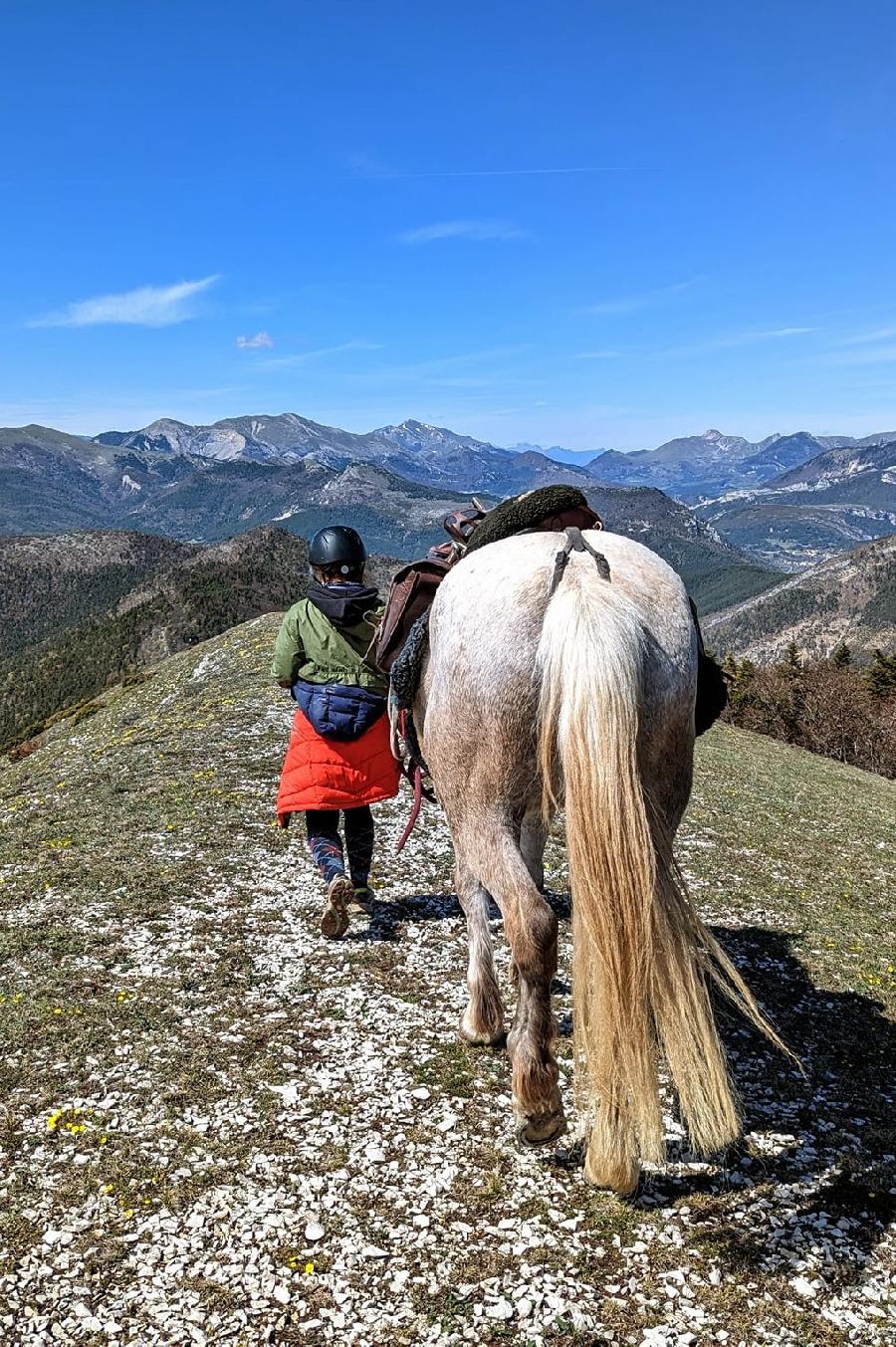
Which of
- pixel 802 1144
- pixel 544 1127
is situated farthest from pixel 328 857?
pixel 802 1144

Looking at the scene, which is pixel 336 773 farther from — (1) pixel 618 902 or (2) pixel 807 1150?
(2) pixel 807 1150

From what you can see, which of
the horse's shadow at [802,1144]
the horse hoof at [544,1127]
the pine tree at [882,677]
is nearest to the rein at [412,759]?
the horse hoof at [544,1127]

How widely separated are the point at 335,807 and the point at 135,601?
204611 mm

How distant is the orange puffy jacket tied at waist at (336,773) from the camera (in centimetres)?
789

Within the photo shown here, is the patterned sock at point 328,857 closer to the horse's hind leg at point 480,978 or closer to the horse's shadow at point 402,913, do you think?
the horse's shadow at point 402,913

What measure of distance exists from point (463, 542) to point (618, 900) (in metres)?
3.02

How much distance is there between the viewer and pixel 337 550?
7.60m

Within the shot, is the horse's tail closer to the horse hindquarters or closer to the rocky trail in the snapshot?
the horse hindquarters

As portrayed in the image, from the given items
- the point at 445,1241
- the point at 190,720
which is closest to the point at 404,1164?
the point at 445,1241

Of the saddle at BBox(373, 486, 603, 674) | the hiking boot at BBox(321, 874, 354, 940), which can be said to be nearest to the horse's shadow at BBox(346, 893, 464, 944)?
the hiking boot at BBox(321, 874, 354, 940)

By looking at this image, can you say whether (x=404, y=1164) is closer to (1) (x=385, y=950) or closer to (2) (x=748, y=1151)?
(2) (x=748, y=1151)

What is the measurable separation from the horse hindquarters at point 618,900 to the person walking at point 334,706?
139 inches

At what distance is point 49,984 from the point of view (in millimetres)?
7102

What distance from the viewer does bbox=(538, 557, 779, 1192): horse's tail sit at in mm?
4207
